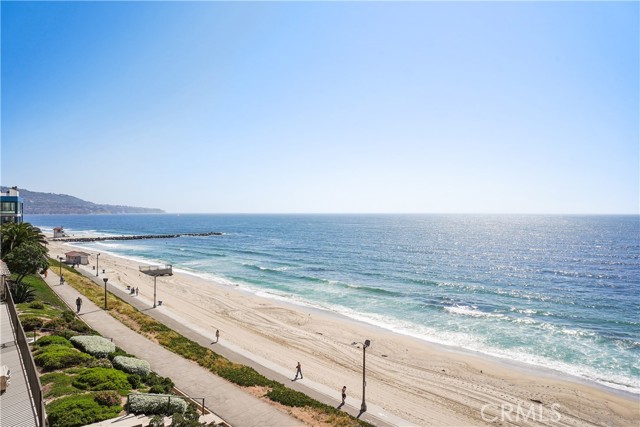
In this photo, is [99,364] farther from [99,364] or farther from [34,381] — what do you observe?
[34,381]

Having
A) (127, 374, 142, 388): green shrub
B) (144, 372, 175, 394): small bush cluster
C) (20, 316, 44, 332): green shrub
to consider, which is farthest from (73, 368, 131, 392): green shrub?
(20, 316, 44, 332): green shrub

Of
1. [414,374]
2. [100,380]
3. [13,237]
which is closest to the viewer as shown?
[100,380]

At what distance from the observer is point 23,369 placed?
52.0 ft

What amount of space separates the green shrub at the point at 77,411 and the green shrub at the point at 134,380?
8.83ft

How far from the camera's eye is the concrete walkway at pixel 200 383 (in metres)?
17.3

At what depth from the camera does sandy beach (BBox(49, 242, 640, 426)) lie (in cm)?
2217

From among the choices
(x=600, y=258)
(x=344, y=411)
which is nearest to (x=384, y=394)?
(x=344, y=411)

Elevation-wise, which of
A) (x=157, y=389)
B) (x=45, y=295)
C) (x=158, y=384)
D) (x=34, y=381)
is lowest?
(x=158, y=384)

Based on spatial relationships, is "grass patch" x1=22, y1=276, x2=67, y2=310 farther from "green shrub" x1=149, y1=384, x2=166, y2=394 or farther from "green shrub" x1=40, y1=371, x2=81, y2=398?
"green shrub" x1=149, y1=384, x2=166, y2=394

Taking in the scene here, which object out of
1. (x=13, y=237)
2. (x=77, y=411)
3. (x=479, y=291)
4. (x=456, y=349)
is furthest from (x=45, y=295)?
(x=479, y=291)

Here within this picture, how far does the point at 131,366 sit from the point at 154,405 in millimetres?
5540

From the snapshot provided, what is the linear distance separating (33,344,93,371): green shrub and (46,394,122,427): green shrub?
3890 millimetres

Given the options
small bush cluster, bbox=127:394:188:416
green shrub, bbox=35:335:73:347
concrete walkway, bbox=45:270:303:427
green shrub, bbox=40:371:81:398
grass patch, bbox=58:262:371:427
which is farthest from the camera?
green shrub, bbox=35:335:73:347

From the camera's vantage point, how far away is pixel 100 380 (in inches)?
648
